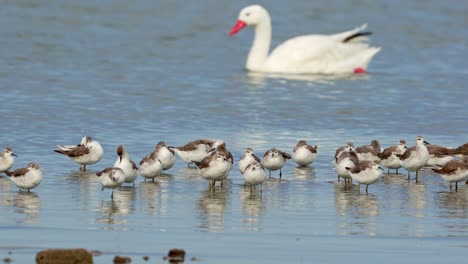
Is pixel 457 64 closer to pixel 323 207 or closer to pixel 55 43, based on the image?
pixel 55 43

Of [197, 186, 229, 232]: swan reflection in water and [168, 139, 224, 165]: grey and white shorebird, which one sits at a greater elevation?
[168, 139, 224, 165]: grey and white shorebird

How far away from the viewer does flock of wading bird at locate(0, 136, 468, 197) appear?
15.7 metres

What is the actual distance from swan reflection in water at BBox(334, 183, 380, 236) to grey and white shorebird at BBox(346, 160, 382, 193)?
0.21 metres

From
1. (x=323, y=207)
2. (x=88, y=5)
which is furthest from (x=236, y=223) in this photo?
(x=88, y=5)

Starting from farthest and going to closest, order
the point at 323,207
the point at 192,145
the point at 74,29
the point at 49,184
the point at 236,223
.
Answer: the point at 74,29
the point at 192,145
the point at 49,184
the point at 323,207
the point at 236,223

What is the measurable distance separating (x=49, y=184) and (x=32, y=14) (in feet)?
79.6

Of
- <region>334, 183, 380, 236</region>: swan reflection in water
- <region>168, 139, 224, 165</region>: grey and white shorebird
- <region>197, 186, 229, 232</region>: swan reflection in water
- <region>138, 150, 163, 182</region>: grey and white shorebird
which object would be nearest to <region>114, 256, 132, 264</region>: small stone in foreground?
<region>197, 186, 229, 232</region>: swan reflection in water

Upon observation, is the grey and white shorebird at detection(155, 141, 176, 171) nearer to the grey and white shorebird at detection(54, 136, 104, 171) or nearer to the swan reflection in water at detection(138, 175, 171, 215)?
the swan reflection in water at detection(138, 175, 171, 215)

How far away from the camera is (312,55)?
3125cm

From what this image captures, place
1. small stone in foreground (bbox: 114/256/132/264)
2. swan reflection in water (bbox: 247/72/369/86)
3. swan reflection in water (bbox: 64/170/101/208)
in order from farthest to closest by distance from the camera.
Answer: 1. swan reflection in water (bbox: 247/72/369/86)
2. swan reflection in water (bbox: 64/170/101/208)
3. small stone in foreground (bbox: 114/256/132/264)

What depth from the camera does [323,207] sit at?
49.2 ft

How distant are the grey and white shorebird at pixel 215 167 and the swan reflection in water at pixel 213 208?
20cm

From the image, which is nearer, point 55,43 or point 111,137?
point 111,137

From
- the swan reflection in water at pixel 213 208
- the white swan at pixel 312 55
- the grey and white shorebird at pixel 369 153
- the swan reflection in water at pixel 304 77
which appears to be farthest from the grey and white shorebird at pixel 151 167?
the white swan at pixel 312 55
